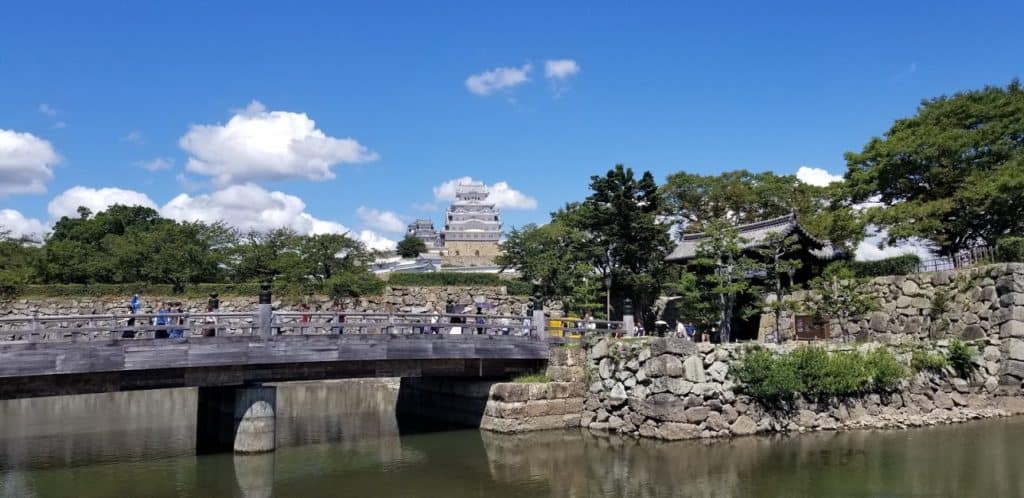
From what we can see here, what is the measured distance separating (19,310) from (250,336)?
81.3 ft

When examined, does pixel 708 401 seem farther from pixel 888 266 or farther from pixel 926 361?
pixel 888 266

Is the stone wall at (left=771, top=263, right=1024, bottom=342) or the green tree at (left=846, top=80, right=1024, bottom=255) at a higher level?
the green tree at (left=846, top=80, right=1024, bottom=255)

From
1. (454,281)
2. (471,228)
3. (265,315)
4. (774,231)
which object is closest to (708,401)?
(774,231)

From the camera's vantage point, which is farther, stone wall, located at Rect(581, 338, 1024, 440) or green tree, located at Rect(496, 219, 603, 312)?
green tree, located at Rect(496, 219, 603, 312)

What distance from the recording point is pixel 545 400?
19938mm

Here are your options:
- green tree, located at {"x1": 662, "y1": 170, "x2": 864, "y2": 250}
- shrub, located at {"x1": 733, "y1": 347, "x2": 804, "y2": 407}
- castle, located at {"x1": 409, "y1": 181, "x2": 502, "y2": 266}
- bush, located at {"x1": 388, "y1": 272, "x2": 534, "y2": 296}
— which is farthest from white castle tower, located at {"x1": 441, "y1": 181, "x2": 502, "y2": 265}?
shrub, located at {"x1": 733, "y1": 347, "x2": 804, "y2": 407}

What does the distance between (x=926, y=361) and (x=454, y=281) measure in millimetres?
26359

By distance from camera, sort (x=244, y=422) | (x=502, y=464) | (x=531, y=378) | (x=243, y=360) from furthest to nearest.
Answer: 1. (x=531, y=378)
2. (x=244, y=422)
3. (x=243, y=360)
4. (x=502, y=464)

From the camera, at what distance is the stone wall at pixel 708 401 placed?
18.1m

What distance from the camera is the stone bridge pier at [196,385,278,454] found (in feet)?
54.9

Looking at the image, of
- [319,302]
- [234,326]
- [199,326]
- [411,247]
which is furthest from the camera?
[411,247]

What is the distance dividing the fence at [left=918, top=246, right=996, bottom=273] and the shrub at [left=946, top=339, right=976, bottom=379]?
3260mm

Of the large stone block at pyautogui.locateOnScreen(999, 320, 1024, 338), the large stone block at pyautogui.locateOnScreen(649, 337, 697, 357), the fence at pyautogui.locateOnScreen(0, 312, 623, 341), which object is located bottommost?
the large stone block at pyautogui.locateOnScreen(649, 337, 697, 357)

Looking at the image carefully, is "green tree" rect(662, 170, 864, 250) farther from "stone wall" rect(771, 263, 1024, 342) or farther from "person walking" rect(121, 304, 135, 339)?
"person walking" rect(121, 304, 135, 339)
